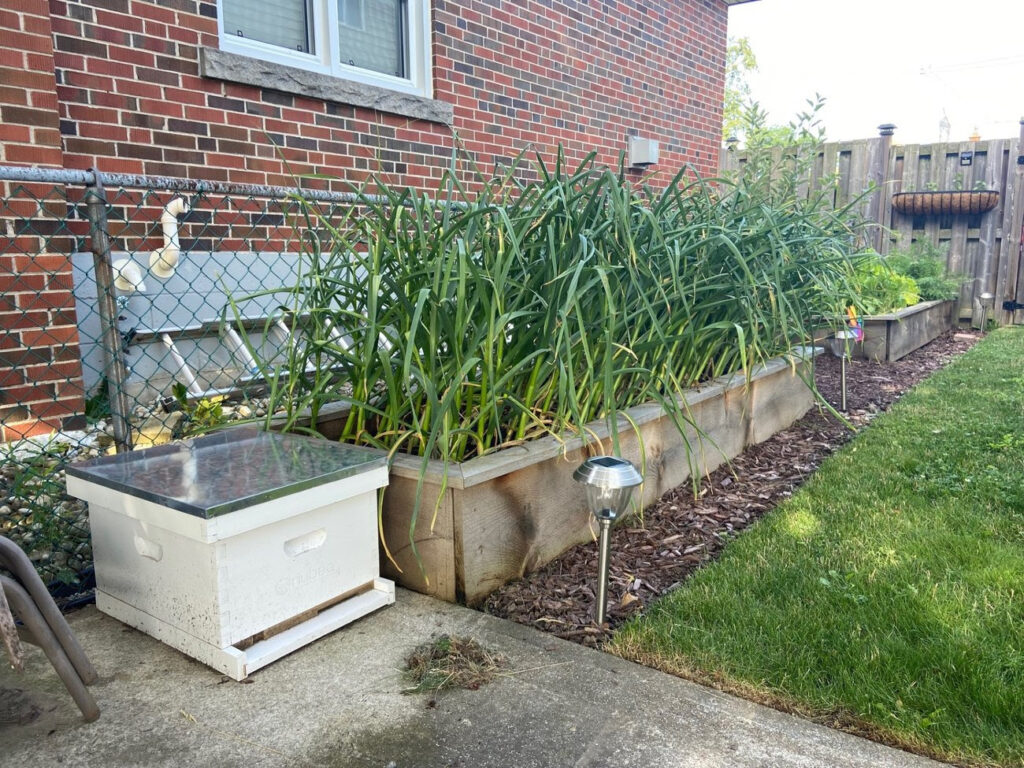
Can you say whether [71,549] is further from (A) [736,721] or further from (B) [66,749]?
(A) [736,721]

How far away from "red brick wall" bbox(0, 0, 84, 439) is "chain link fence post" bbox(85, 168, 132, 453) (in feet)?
2.68

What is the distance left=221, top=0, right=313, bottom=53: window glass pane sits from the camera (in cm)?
403

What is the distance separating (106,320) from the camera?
8.16ft

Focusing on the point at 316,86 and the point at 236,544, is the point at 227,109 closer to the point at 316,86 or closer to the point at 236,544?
the point at 316,86

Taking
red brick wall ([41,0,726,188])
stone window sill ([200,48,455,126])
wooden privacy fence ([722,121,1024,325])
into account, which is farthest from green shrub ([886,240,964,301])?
stone window sill ([200,48,455,126])

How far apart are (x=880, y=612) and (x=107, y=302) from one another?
2.44 meters

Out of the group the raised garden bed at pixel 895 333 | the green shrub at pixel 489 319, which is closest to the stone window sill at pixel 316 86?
the green shrub at pixel 489 319

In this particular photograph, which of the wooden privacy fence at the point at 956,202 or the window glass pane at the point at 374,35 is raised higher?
the window glass pane at the point at 374,35

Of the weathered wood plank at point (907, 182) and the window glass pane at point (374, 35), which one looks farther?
the weathered wood plank at point (907, 182)

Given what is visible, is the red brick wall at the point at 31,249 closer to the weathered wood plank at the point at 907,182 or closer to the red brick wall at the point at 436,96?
the red brick wall at the point at 436,96

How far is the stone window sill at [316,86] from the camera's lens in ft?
12.7

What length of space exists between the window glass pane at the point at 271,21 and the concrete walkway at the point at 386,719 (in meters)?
3.31

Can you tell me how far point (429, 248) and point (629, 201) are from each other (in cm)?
81

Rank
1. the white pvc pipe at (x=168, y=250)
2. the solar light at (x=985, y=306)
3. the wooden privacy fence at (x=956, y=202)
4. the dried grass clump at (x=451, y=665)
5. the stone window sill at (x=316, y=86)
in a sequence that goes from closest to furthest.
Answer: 1. the dried grass clump at (x=451, y=665)
2. the white pvc pipe at (x=168, y=250)
3. the stone window sill at (x=316, y=86)
4. the solar light at (x=985, y=306)
5. the wooden privacy fence at (x=956, y=202)
